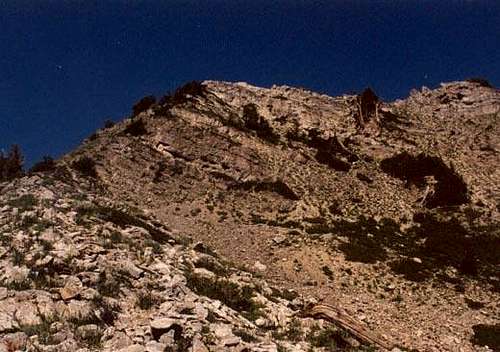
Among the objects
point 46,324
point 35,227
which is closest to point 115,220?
point 35,227

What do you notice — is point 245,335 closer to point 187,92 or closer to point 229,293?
point 229,293

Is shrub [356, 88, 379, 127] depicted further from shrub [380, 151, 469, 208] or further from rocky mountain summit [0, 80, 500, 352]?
shrub [380, 151, 469, 208]

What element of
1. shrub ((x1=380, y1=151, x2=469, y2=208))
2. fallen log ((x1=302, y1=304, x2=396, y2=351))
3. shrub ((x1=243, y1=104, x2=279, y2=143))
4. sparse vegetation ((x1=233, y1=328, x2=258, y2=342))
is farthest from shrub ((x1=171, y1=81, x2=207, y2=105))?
sparse vegetation ((x1=233, y1=328, x2=258, y2=342))

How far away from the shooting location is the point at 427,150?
57781 millimetres


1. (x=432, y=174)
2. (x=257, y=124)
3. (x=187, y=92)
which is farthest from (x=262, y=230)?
(x=187, y=92)

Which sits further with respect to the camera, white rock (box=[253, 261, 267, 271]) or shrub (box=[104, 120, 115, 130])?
shrub (box=[104, 120, 115, 130])

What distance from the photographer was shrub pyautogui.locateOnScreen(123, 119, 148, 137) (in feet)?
162

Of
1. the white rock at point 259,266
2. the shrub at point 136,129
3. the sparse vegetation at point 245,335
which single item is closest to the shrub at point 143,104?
the shrub at point 136,129

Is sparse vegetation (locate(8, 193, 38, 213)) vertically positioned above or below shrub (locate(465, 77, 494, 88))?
below

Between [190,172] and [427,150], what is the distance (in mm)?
28959

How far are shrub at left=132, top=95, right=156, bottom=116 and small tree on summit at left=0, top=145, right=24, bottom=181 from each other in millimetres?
15019

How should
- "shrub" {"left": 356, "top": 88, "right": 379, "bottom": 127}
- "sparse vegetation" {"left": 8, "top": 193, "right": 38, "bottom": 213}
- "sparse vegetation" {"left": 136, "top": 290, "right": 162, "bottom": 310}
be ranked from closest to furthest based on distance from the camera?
"sparse vegetation" {"left": 136, "top": 290, "right": 162, "bottom": 310}
"sparse vegetation" {"left": 8, "top": 193, "right": 38, "bottom": 213}
"shrub" {"left": 356, "top": 88, "right": 379, "bottom": 127}

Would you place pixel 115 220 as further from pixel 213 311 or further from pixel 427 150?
pixel 427 150

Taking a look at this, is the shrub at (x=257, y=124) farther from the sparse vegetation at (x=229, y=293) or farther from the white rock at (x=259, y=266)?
the sparse vegetation at (x=229, y=293)
